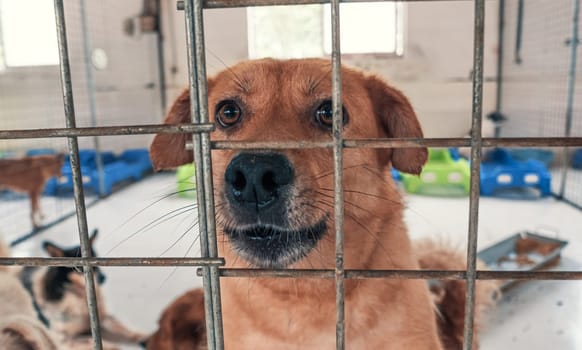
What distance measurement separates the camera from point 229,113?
57.5 inches

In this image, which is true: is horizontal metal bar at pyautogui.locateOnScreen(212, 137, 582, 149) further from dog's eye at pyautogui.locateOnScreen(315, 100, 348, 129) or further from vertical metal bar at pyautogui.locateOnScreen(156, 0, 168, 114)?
vertical metal bar at pyautogui.locateOnScreen(156, 0, 168, 114)

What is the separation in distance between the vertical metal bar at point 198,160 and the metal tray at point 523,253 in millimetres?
2031

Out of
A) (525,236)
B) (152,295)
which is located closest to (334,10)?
(152,295)

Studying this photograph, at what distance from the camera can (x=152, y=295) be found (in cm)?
255

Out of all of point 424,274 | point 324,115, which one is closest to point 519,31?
point 324,115

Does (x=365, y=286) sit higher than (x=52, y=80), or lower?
lower

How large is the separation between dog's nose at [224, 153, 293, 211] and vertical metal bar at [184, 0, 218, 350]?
0.50 feet

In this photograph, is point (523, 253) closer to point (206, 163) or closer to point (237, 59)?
point (206, 163)

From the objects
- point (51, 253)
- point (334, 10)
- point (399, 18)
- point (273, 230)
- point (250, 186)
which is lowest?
point (51, 253)

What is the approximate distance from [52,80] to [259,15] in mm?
2462

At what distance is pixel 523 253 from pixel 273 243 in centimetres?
216

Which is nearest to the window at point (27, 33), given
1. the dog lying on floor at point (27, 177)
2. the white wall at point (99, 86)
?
the white wall at point (99, 86)

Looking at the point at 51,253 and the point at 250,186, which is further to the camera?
the point at 51,253

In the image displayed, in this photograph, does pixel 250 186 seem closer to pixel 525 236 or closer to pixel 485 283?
pixel 485 283
